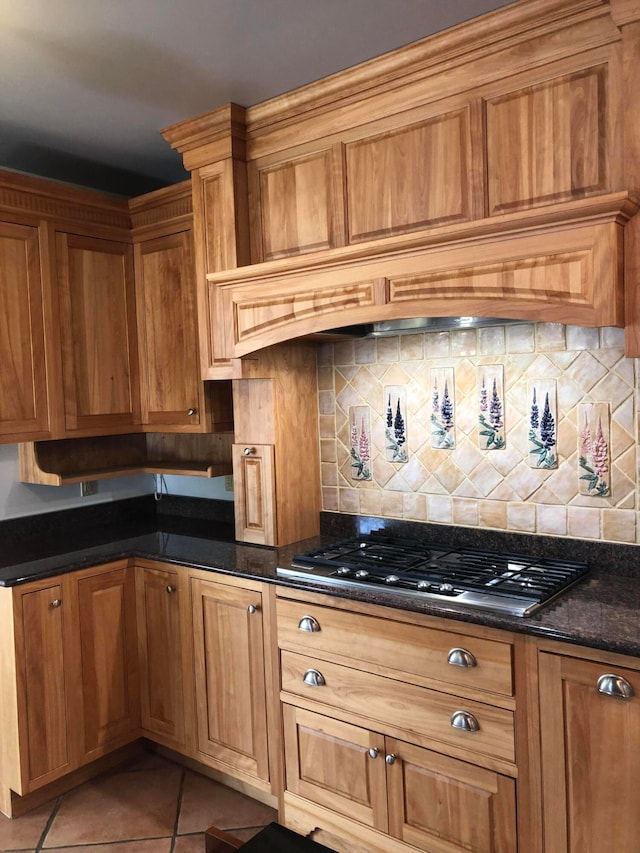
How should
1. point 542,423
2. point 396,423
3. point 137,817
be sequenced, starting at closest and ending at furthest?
point 542,423, point 137,817, point 396,423

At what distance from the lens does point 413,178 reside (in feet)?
7.20

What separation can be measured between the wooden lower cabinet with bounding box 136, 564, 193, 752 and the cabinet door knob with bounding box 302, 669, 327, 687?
613 millimetres

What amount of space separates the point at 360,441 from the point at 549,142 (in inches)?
51.2

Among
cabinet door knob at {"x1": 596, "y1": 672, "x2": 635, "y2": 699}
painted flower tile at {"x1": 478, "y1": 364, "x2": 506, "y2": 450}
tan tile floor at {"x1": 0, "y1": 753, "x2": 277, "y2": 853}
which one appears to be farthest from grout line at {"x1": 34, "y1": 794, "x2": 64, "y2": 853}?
painted flower tile at {"x1": 478, "y1": 364, "x2": 506, "y2": 450}

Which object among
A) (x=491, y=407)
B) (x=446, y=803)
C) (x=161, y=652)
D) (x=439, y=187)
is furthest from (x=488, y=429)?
(x=161, y=652)

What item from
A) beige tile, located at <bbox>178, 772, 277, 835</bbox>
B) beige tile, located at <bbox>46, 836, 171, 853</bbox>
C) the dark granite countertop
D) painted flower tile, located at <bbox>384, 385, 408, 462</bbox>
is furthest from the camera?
painted flower tile, located at <bbox>384, 385, 408, 462</bbox>

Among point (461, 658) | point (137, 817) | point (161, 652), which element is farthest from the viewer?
point (161, 652)

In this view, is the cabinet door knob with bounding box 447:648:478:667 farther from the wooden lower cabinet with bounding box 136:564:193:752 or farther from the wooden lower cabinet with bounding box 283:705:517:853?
the wooden lower cabinet with bounding box 136:564:193:752

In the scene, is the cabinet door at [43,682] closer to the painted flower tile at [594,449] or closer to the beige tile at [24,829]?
the beige tile at [24,829]

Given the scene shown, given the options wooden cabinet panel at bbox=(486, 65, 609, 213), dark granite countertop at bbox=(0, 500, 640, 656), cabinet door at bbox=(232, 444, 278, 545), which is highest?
wooden cabinet panel at bbox=(486, 65, 609, 213)

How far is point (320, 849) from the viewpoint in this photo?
5.06ft

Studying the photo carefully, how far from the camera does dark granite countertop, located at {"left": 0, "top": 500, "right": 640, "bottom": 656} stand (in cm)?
171

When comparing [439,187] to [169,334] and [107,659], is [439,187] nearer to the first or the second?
[169,334]

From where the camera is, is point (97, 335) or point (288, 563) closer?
point (288, 563)
